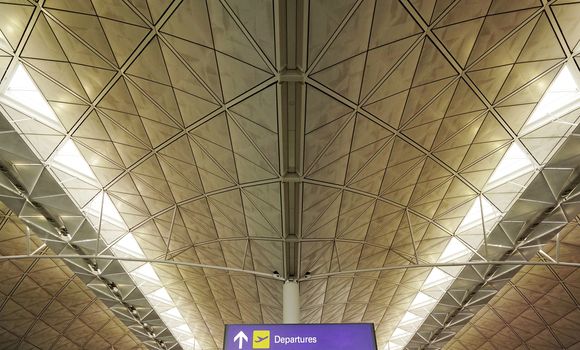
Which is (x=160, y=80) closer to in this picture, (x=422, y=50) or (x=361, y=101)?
(x=361, y=101)

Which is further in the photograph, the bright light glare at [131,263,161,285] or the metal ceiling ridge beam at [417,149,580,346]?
the bright light glare at [131,263,161,285]

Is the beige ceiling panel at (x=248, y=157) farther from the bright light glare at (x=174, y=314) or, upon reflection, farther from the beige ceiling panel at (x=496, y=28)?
the bright light glare at (x=174, y=314)

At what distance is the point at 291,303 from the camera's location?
21.5 meters

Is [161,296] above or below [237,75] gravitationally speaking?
below

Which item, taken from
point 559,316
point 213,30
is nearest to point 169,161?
point 213,30

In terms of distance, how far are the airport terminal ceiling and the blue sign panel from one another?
4992 mm

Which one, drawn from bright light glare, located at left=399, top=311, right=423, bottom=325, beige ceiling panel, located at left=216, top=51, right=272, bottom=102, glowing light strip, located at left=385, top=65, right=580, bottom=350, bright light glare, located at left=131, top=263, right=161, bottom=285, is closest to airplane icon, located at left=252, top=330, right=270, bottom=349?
beige ceiling panel, located at left=216, top=51, right=272, bottom=102

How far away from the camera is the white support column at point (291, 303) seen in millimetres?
20619

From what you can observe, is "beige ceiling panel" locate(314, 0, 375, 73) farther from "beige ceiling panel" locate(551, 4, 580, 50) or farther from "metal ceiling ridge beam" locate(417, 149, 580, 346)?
"metal ceiling ridge beam" locate(417, 149, 580, 346)

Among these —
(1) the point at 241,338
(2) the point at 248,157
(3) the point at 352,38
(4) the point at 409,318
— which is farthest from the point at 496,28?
(4) the point at 409,318

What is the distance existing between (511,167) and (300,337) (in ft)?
47.5

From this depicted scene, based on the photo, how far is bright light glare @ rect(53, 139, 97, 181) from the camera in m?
18.6

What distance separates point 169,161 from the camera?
1834 centimetres

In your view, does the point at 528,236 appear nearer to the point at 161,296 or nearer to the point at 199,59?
the point at 199,59
